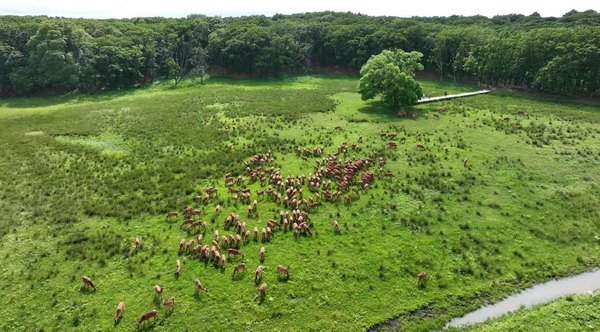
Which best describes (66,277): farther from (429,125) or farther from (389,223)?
(429,125)

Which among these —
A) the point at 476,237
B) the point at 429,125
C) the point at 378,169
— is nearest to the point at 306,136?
the point at 378,169

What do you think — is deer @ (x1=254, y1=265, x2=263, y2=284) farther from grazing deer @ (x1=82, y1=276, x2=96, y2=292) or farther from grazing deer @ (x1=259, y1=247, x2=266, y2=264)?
grazing deer @ (x1=82, y1=276, x2=96, y2=292)

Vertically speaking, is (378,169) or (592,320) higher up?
(378,169)

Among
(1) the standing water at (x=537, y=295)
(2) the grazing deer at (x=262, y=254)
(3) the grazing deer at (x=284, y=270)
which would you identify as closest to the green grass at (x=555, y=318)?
(1) the standing water at (x=537, y=295)

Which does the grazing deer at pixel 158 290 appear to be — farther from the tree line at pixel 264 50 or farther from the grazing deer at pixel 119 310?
the tree line at pixel 264 50

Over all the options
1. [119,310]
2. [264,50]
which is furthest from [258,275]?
[264,50]

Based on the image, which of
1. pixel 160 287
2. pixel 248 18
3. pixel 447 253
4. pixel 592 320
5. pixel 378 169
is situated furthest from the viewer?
pixel 248 18

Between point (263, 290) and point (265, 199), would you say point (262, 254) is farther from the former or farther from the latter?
point (265, 199)
